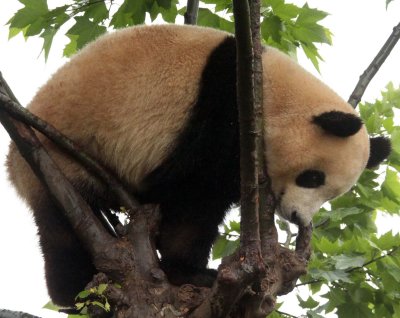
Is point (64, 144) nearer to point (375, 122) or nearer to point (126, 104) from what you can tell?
point (126, 104)

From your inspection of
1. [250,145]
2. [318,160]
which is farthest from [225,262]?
[318,160]

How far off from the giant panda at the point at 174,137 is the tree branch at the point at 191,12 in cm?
59

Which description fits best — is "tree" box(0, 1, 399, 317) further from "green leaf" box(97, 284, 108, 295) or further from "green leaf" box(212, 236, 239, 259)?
Result: "green leaf" box(97, 284, 108, 295)

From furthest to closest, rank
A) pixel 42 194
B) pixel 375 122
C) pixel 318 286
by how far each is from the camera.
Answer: pixel 375 122 < pixel 318 286 < pixel 42 194

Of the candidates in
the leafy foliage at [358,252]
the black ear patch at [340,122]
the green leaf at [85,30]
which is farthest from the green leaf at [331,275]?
the green leaf at [85,30]

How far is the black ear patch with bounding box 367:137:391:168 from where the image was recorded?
429 cm

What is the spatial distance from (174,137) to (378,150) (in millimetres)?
1379

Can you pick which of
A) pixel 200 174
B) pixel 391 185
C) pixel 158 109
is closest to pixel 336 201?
pixel 391 185

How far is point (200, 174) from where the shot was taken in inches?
148

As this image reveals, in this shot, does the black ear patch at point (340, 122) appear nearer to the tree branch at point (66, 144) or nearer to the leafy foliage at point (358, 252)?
the leafy foliage at point (358, 252)

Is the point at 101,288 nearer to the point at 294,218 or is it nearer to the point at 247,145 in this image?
the point at 247,145

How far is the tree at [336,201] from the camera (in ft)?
12.9

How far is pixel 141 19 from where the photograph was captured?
174 inches

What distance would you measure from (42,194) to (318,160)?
5.27 ft
